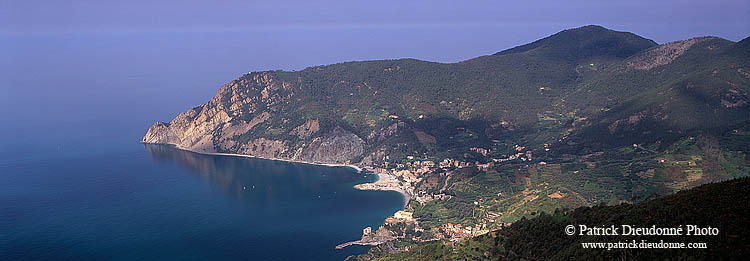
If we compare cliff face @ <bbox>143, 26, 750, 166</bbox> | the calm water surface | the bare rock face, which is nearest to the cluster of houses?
the calm water surface

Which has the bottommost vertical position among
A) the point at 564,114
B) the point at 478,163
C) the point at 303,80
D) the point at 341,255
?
the point at 341,255

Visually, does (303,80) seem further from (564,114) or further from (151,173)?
(564,114)

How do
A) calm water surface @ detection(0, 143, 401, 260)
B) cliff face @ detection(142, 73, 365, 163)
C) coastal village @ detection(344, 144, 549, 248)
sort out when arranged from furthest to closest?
cliff face @ detection(142, 73, 365, 163)
coastal village @ detection(344, 144, 549, 248)
calm water surface @ detection(0, 143, 401, 260)

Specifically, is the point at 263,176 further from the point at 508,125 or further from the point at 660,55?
Result: the point at 660,55

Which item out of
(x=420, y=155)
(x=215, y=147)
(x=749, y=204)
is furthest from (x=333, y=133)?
(x=749, y=204)

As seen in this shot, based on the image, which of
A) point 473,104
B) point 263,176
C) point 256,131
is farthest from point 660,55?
point 256,131

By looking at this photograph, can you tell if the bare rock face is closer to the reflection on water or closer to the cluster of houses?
the reflection on water
